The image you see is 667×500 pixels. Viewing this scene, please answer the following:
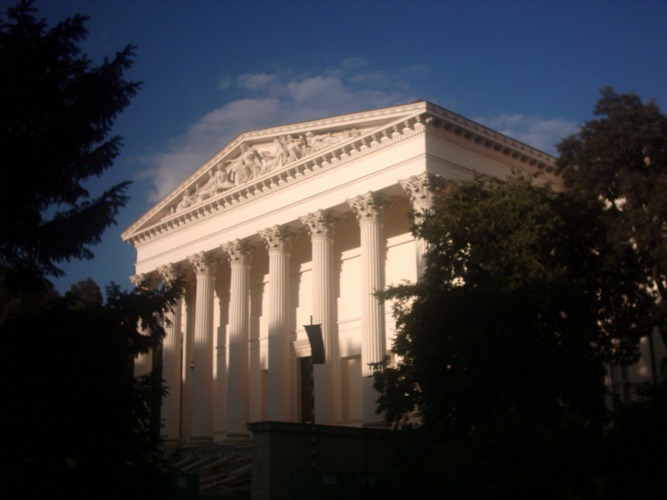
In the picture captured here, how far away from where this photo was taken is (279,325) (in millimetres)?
33281

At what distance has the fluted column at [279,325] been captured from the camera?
1292 inches

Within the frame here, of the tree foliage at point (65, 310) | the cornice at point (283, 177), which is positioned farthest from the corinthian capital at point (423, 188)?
the tree foliage at point (65, 310)

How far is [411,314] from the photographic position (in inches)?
853

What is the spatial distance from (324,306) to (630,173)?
40.7 ft

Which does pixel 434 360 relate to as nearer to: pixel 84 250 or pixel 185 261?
pixel 84 250

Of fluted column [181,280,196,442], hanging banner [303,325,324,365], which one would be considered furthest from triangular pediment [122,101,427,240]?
hanging banner [303,325,324,365]

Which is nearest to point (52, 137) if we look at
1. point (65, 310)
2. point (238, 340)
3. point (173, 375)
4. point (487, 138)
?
point (65, 310)

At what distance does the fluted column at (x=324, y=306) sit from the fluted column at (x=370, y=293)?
1659 millimetres

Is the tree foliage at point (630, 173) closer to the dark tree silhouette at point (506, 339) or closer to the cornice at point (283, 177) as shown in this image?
the dark tree silhouette at point (506, 339)

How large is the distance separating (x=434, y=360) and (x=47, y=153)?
10.3 m

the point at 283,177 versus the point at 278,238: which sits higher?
the point at 283,177

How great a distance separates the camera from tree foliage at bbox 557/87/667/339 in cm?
2294

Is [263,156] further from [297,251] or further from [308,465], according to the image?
[308,465]

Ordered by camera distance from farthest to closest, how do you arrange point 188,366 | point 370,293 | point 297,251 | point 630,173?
point 188,366
point 297,251
point 370,293
point 630,173
